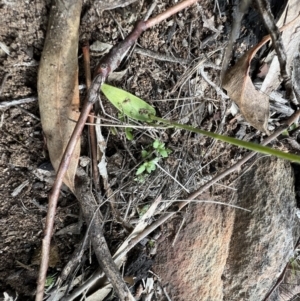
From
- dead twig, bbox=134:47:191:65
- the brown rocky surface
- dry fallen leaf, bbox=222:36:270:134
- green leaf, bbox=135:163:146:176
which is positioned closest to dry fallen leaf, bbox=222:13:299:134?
dry fallen leaf, bbox=222:36:270:134

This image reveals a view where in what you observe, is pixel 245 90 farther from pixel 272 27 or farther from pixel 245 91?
pixel 272 27

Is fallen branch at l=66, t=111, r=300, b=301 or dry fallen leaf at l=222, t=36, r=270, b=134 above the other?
dry fallen leaf at l=222, t=36, r=270, b=134

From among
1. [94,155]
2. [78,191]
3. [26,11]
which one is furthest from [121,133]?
[26,11]

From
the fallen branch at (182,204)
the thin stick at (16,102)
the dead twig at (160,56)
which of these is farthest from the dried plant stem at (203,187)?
the thin stick at (16,102)

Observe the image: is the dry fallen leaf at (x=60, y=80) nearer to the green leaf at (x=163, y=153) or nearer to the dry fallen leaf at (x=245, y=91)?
the green leaf at (x=163, y=153)

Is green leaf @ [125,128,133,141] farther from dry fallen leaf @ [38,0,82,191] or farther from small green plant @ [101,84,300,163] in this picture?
dry fallen leaf @ [38,0,82,191]

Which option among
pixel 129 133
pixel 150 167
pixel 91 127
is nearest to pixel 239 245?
pixel 150 167

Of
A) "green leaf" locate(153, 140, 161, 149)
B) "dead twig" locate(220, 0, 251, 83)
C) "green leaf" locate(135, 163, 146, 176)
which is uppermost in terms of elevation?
"dead twig" locate(220, 0, 251, 83)

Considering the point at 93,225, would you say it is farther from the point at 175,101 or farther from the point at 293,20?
the point at 293,20

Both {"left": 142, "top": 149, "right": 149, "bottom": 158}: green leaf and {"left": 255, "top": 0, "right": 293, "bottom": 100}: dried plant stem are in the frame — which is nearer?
{"left": 255, "top": 0, "right": 293, "bottom": 100}: dried plant stem
